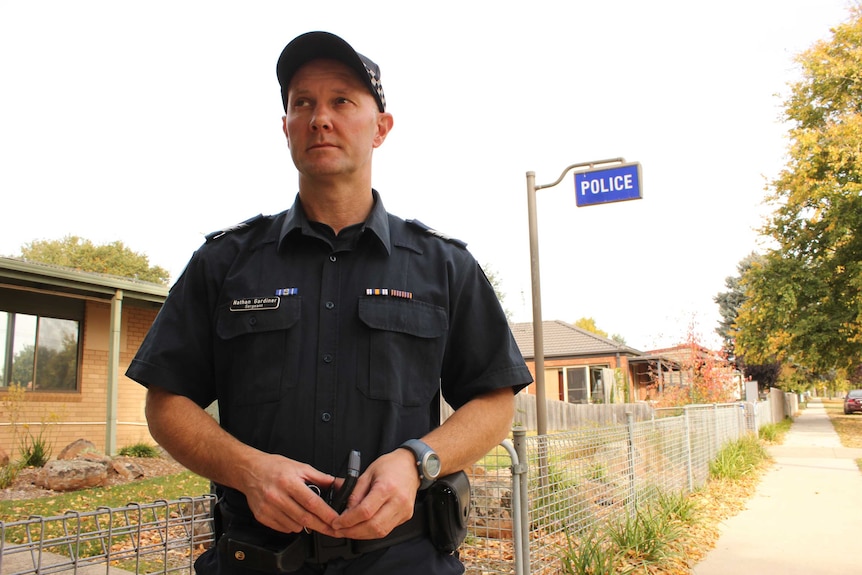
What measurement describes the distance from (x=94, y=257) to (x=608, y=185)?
4331 cm

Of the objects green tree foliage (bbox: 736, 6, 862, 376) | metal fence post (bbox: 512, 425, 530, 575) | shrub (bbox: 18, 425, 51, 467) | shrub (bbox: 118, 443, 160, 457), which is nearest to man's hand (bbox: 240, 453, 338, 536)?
metal fence post (bbox: 512, 425, 530, 575)

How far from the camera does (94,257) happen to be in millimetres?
44562

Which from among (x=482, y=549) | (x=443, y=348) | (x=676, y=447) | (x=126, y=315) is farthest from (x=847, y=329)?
(x=443, y=348)

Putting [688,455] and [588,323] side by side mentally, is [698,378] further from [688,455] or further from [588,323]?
[588,323]

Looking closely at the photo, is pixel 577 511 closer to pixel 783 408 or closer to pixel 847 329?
pixel 847 329

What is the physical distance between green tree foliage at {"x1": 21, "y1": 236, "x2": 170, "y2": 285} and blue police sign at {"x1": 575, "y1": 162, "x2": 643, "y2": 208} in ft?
133

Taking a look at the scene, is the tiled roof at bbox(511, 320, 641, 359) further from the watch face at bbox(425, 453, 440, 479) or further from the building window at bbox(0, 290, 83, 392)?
the watch face at bbox(425, 453, 440, 479)

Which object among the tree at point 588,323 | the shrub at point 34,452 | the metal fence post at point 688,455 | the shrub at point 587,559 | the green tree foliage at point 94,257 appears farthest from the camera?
the tree at point 588,323

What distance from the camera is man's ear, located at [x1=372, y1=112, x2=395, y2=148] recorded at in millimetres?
1931

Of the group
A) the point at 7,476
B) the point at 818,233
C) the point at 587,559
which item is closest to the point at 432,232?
the point at 587,559

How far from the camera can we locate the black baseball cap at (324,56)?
5.72 feet

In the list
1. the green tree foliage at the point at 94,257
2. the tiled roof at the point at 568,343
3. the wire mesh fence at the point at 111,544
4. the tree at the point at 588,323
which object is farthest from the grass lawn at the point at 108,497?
the tree at the point at 588,323

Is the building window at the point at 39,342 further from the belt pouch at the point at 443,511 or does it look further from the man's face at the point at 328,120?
the belt pouch at the point at 443,511

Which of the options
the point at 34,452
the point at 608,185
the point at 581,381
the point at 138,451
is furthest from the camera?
the point at 581,381
